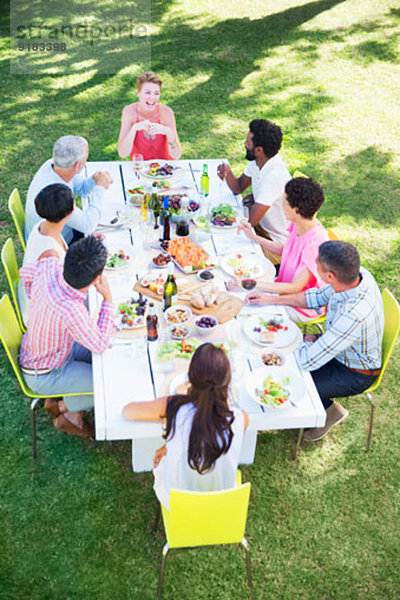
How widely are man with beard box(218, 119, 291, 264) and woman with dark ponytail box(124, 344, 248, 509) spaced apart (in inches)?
91.0

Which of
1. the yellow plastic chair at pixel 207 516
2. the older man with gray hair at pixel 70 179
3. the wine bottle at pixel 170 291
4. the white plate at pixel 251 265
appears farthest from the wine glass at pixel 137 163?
the yellow plastic chair at pixel 207 516

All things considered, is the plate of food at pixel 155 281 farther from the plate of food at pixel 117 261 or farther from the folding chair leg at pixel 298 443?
the folding chair leg at pixel 298 443

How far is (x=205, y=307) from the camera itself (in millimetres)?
3746

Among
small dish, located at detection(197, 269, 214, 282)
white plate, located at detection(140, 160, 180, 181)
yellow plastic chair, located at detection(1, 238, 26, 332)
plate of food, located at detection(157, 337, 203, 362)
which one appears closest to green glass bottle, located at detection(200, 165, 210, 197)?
white plate, located at detection(140, 160, 180, 181)

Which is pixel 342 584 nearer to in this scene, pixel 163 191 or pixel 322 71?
pixel 163 191

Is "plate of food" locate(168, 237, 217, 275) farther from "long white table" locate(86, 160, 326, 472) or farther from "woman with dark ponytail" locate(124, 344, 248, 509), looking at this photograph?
"woman with dark ponytail" locate(124, 344, 248, 509)

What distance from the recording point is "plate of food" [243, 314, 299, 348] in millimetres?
3568

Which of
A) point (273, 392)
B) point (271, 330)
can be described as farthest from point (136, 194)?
point (273, 392)

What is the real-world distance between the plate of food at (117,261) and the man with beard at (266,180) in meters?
1.28

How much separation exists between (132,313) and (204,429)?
118 centimetres

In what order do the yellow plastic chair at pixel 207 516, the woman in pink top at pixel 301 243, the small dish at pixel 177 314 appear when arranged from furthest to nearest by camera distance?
the woman in pink top at pixel 301 243 → the small dish at pixel 177 314 → the yellow plastic chair at pixel 207 516

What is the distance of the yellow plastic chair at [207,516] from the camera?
8.73ft

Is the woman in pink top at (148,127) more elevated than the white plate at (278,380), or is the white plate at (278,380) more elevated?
the woman in pink top at (148,127)

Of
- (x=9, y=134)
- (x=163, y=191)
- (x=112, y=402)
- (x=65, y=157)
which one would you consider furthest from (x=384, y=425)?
(x=9, y=134)
